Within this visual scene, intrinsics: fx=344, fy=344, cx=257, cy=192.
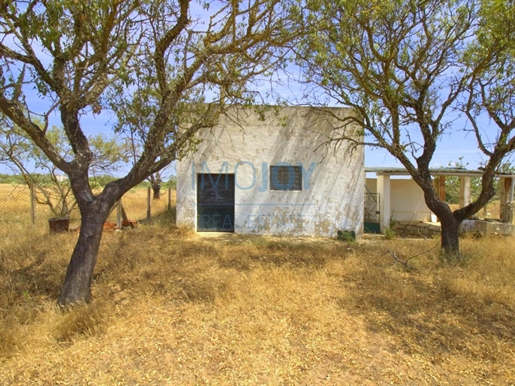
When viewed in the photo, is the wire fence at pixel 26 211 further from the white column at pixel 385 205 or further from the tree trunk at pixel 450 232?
the tree trunk at pixel 450 232

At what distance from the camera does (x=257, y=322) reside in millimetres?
3939

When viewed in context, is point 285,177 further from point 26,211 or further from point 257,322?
point 26,211

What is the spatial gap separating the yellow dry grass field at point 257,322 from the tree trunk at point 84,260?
0.89 ft

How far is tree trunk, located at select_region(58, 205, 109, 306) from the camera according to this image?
4305 mm

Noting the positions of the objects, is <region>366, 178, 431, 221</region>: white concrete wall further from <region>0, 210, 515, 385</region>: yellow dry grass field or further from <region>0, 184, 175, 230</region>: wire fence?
<region>0, 184, 175, 230</region>: wire fence

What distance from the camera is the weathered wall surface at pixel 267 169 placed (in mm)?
10523

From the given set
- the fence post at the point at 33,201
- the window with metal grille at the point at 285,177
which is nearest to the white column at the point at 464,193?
the window with metal grille at the point at 285,177

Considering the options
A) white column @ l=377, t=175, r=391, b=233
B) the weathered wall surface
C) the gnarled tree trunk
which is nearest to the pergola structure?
white column @ l=377, t=175, r=391, b=233

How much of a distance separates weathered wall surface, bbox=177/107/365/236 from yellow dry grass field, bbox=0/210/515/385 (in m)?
3.75

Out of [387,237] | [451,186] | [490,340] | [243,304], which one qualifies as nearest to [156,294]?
[243,304]

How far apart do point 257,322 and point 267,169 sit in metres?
6.97

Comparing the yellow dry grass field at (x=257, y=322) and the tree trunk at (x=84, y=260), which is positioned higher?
the tree trunk at (x=84, y=260)

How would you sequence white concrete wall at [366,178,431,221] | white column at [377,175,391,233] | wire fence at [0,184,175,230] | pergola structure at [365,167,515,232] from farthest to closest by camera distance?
1. white concrete wall at [366,178,431,221]
2. white column at [377,175,391,233]
3. pergola structure at [365,167,515,232]
4. wire fence at [0,184,175,230]

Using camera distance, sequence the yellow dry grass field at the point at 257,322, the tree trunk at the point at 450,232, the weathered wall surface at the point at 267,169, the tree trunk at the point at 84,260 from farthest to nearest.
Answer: the weathered wall surface at the point at 267,169
the tree trunk at the point at 450,232
the tree trunk at the point at 84,260
the yellow dry grass field at the point at 257,322
